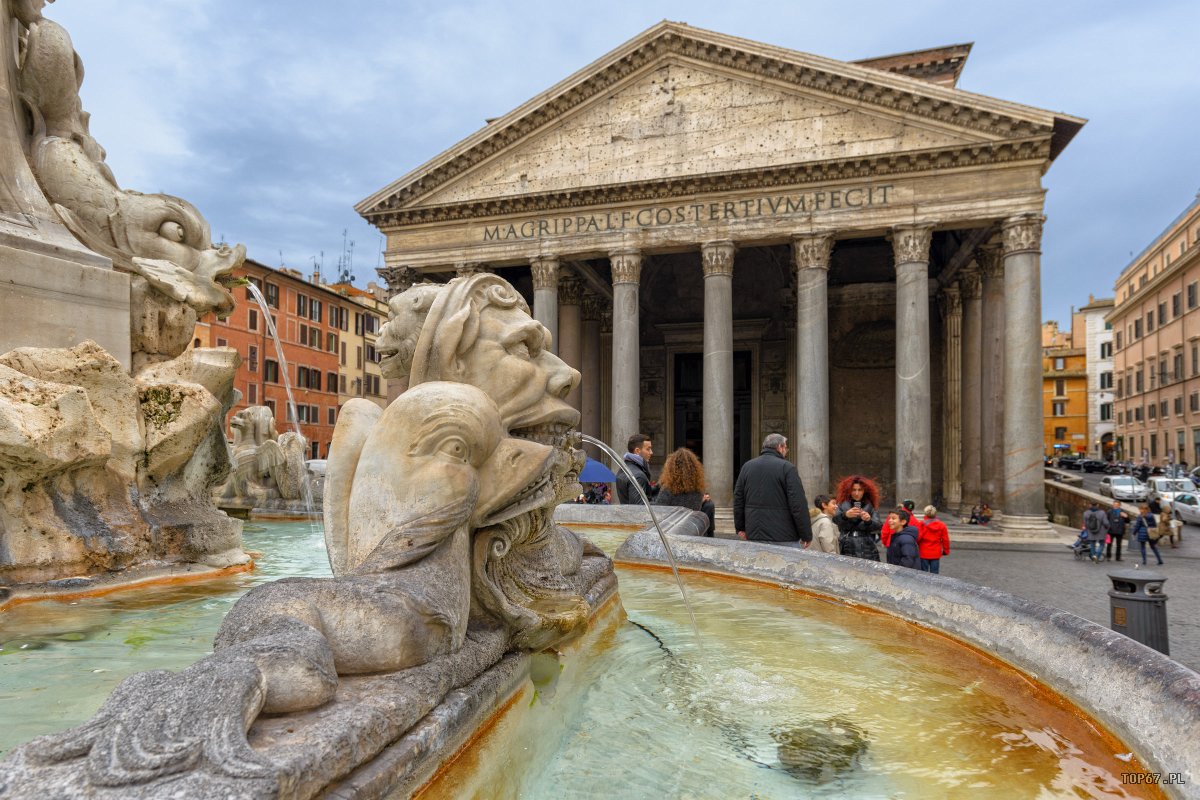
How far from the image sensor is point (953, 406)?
68.8ft

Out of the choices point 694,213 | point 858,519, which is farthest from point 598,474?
point 694,213

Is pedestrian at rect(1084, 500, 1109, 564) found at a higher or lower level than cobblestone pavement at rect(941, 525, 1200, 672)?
higher

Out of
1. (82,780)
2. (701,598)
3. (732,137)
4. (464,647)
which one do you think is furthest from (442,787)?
(732,137)

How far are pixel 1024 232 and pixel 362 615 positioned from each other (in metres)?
17.4

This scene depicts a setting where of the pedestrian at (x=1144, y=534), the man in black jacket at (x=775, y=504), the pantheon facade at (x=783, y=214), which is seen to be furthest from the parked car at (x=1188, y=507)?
the man in black jacket at (x=775, y=504)

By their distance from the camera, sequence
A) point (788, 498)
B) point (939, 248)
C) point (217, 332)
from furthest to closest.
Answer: point (217, 332) < point (939, 248) < point (788, 498)

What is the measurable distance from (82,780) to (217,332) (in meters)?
33.5

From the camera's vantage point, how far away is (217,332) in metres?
30.6

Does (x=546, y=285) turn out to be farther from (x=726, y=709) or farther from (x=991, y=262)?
(x=726, y=709)

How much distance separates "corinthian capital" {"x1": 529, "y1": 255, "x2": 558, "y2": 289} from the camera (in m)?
19.1

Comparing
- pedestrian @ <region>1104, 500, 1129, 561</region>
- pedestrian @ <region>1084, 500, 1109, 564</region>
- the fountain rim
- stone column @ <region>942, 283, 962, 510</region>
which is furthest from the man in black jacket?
stone column @ <region>942, 283, 962, 510</region>

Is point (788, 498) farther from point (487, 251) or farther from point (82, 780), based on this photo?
point (487, 251)

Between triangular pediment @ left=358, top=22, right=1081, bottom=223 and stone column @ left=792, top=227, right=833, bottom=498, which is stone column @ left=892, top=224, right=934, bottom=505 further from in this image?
triangular pediment @ left=358, top=22, right=1081, bottom=223

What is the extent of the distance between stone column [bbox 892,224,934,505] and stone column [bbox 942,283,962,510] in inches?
195
